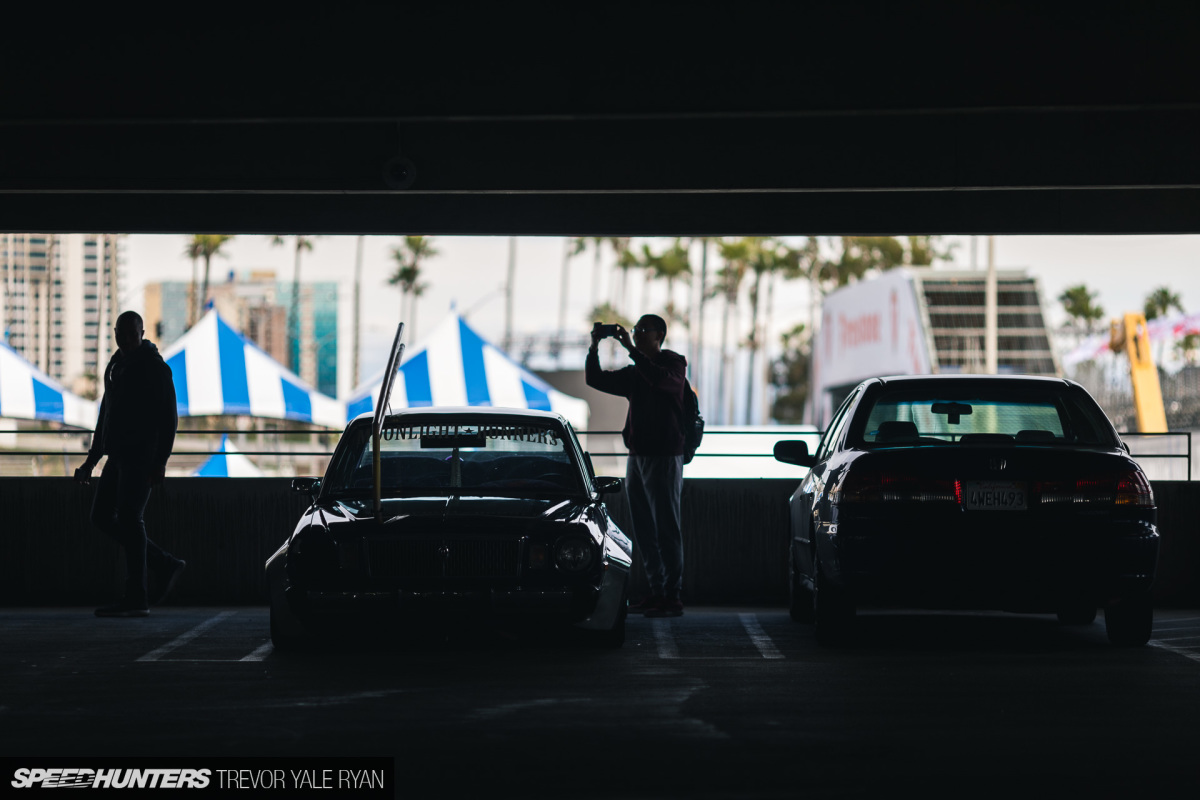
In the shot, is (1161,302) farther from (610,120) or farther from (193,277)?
(610,120)

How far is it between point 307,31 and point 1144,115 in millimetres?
5685

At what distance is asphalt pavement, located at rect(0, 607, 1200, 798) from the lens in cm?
492

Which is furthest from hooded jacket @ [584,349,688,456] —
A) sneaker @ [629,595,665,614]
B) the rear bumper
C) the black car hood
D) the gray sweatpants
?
the rear bumper

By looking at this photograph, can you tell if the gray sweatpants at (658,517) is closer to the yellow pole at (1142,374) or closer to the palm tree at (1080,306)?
the yellow pole at (1142,374)

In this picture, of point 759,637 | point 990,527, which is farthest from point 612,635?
point 990,527

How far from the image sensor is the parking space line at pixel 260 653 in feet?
25.8

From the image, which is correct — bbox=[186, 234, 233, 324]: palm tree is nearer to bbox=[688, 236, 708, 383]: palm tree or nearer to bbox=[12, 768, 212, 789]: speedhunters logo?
bbox=[688, 236, 708, 383]: palm tree

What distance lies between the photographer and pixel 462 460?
8.66 m

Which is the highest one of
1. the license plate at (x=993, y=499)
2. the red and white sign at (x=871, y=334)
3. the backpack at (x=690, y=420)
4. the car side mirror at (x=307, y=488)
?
the red and white sign at (x=871, y=334)

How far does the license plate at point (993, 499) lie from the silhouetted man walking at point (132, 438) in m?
5.23

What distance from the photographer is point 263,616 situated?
10320mm

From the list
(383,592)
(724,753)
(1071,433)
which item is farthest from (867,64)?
(724,753)

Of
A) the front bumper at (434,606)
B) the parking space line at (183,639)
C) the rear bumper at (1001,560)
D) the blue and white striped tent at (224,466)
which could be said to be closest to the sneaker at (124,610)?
the parking space line at (183,639)

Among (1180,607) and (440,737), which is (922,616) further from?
(440,737)
